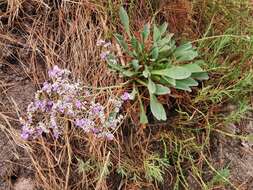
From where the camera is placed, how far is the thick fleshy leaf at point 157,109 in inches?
79.5

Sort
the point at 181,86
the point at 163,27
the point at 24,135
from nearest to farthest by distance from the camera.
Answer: the point at 24,135
the point at 181,86
the point at 163,27

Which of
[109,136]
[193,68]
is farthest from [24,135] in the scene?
[193,68]

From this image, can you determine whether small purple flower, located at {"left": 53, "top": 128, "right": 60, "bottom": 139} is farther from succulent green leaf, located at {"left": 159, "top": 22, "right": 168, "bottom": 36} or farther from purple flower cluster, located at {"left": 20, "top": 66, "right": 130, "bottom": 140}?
succulent green leaf, located at {"left": 159, "top": 22, "right": 168, "bottom": 36}

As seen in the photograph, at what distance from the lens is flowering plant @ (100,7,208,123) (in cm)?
204

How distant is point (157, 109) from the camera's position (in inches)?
79.9

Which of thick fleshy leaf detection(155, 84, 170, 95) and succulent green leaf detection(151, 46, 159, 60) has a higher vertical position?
succulent green leaf detection(151, 46, 159, 60)

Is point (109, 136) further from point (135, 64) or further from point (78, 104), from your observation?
point (135, 64)

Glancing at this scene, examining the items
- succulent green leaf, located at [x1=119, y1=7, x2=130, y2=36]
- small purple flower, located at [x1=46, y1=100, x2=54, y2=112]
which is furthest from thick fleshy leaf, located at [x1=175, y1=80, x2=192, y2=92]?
small purple flower, located at [x1=46, y1=100, x2=54, y2=112]

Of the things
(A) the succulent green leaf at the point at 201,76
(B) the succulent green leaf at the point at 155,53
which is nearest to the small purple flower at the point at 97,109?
(B) the succulent green leaf at the point at 155,53

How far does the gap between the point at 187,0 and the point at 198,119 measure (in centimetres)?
59

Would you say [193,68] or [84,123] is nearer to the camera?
[84,123]

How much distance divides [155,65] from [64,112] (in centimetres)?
46

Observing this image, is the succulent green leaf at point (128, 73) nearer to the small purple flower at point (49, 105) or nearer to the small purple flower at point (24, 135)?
the small purple flower at point (49, 105)

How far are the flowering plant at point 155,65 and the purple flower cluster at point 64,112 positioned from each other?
12 centimetres
